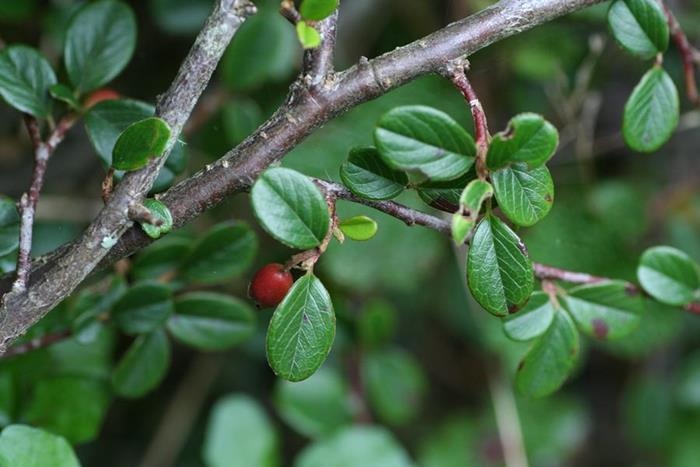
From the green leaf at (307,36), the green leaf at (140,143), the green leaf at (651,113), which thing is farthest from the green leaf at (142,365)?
the green leaf at (651,113)

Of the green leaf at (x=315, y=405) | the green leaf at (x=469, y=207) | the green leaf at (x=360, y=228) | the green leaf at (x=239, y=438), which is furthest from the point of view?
the green leaf at (x=315, y=405)

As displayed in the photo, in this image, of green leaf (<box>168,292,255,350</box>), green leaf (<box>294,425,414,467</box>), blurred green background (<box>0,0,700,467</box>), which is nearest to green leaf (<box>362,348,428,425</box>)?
blurred green background (<box>0,0,700,467</box>)

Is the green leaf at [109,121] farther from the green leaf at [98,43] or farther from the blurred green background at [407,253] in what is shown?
the blurred green background at [407,253]

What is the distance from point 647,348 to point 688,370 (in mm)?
114

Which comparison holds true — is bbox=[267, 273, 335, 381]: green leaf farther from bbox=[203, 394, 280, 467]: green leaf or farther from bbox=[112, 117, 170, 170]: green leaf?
bbox=[203, 394, 280, 467]: green leaf

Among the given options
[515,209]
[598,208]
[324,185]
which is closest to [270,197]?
[324,185]

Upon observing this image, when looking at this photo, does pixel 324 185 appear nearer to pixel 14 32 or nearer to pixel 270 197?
pixel 270 197

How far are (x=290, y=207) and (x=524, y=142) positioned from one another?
7.2 inches

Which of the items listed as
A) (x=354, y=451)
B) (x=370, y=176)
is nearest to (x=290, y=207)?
(x=370, y=176)

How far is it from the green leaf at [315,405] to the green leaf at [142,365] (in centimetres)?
29

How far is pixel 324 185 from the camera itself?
67 cm

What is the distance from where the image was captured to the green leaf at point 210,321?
956 mm

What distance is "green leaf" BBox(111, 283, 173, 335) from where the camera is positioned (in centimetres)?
88

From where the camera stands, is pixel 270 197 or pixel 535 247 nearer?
pixel 270 197
